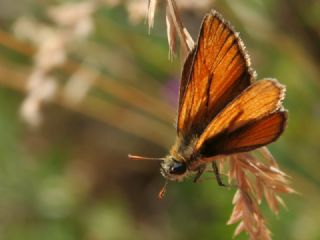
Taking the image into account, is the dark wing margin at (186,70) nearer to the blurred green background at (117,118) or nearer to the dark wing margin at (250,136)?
the dark wing margin at (250,136)

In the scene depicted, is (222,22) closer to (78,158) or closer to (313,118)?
(313,118)

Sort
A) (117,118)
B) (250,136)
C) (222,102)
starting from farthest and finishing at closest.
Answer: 1. (117,118)
2. (222,102)
3. (250,136)

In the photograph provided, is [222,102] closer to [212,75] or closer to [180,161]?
[212,75]

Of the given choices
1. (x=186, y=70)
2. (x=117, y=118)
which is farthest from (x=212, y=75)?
(x=117, y=118)

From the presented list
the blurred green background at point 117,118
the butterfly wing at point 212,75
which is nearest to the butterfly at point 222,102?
the butterfly wing at point 212,75

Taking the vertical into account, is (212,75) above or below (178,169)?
above

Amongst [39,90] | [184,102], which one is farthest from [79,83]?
[184,102]
